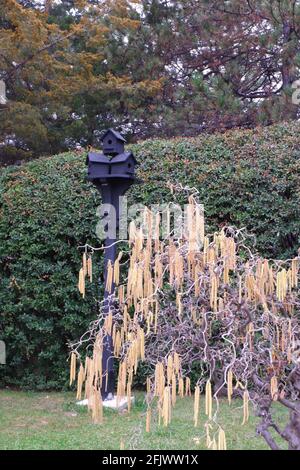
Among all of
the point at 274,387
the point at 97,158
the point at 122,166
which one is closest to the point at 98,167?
the point at 97,158

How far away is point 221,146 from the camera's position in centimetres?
484

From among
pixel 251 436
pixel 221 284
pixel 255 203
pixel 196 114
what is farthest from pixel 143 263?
pixel 196 114

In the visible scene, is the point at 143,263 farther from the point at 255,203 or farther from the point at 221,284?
the point at 255,203

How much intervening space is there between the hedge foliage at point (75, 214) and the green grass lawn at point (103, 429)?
651 millimetres

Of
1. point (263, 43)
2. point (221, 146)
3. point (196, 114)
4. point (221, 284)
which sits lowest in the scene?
point (221, 284)

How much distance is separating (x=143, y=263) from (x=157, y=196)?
2671 millimetres

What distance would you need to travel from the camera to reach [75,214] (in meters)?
4.88

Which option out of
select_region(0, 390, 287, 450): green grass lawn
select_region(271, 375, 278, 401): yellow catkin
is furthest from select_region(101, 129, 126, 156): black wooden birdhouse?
select_region(271, 375, 278, 401): yellow catkin

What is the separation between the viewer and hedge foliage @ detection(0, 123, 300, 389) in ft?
15.0

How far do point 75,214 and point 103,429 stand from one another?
2014mm

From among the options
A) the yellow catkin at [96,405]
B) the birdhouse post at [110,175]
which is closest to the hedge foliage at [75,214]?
the birdhouse post at [110,175]

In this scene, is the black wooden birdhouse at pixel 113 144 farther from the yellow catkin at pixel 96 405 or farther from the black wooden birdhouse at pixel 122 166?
the yellow catkin at pixel 96 405

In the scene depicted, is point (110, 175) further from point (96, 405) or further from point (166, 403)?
point (166, 403)

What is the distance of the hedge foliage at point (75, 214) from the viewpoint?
180 inches
